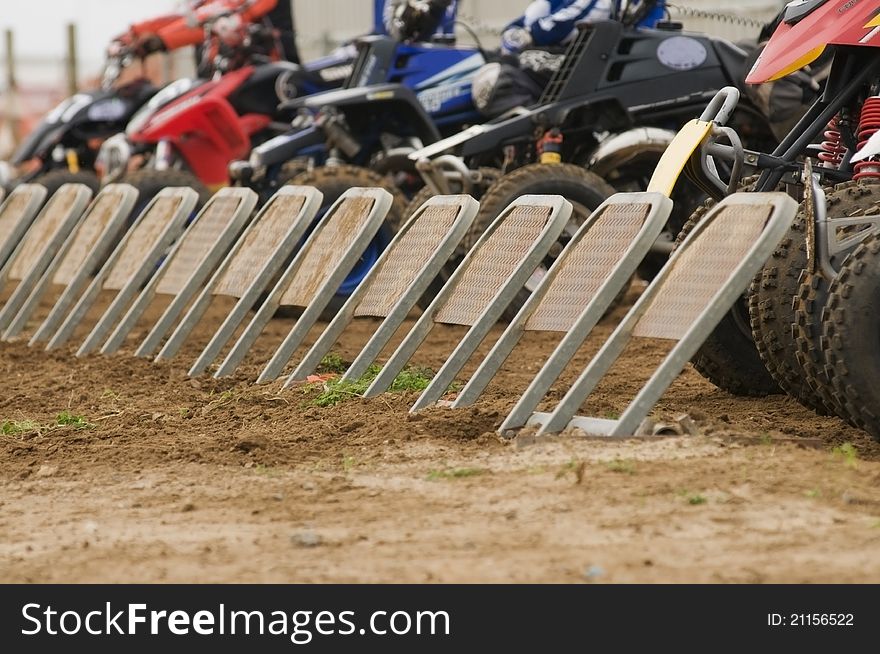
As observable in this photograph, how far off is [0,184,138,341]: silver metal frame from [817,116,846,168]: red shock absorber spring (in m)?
4.51

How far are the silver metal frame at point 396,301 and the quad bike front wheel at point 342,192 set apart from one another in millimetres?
2844

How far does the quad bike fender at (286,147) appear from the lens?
11.6 metres

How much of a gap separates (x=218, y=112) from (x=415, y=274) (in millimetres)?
6920

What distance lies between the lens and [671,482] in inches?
181

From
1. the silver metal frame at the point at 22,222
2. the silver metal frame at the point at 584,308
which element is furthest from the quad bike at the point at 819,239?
the silver metal frame at the point at 22,222

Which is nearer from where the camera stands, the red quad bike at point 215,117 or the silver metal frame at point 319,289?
the silver metal frame at point 319,289

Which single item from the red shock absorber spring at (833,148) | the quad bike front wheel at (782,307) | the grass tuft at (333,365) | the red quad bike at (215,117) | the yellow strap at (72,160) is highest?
the red shock absorber spring at (833,148)

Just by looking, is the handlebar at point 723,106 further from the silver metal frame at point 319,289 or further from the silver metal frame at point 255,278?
the silver metal frame at point 255,278

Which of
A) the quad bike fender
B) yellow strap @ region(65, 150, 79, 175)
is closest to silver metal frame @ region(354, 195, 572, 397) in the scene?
the quad bike fender

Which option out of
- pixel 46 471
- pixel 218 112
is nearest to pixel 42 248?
pixel 218 112

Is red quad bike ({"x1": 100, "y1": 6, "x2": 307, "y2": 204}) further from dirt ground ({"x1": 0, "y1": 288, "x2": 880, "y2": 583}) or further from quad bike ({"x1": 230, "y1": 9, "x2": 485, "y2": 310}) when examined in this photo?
dirt ground ({"x1": 0, "y1": 288, "x2": 880, "y2": 583})

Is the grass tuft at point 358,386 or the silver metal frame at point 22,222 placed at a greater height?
the grass tuft at point 358,386

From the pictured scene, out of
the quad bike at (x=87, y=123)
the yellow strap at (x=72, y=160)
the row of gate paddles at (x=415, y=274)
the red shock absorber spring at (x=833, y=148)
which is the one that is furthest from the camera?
the yellow strap at (x=72, y=160)

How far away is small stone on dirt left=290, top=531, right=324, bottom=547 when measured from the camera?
419cm
